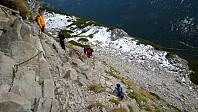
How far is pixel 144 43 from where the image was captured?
3203 cm

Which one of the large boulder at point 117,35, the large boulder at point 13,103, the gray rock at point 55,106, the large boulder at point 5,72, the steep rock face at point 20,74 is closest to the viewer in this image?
the large boulder at point 13,103

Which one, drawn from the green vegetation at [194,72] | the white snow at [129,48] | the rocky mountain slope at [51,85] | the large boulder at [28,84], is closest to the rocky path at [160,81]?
the rocky mountain slope at [51,85]

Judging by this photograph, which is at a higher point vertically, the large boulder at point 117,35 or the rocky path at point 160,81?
the large boulder at point 117,35

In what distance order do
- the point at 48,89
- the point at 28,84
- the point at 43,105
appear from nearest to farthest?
the point at 43,105 → the point at 28,84 → the point at 48,89

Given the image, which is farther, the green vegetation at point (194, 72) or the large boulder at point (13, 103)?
the green vegetation at point (194, 72)

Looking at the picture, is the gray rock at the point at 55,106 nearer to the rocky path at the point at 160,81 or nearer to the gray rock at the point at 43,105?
the gray rock at the point at 43,105

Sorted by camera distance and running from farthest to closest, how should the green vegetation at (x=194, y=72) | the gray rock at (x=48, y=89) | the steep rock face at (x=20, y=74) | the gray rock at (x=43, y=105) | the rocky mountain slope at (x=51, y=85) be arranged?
1. the green vegetation at (x=194, y=72)
2. the gray rock at (x=48, y=89)
3. the rocky mountain slope at (x=51, y=85)
4. the gray rock at (x=43, y=105)
5. the steep rock face at (x=20, y=74)

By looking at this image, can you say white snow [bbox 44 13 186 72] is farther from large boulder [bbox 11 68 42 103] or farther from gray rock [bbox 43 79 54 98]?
large boulder [bbox 11 68 42 103]

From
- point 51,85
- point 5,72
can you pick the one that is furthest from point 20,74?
point 51,85

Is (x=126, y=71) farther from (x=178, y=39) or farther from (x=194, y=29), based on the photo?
(x=194, y=29)

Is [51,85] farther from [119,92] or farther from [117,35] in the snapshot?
[117,35]

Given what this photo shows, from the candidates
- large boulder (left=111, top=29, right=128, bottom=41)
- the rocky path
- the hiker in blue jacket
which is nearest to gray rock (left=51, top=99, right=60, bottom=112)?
the hiker in blue jacket

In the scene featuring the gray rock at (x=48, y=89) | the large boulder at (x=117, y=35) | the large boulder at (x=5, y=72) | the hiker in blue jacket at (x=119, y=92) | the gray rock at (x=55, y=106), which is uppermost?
the large boulder at (x=117, y=35)

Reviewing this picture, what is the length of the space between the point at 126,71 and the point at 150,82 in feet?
14.6
